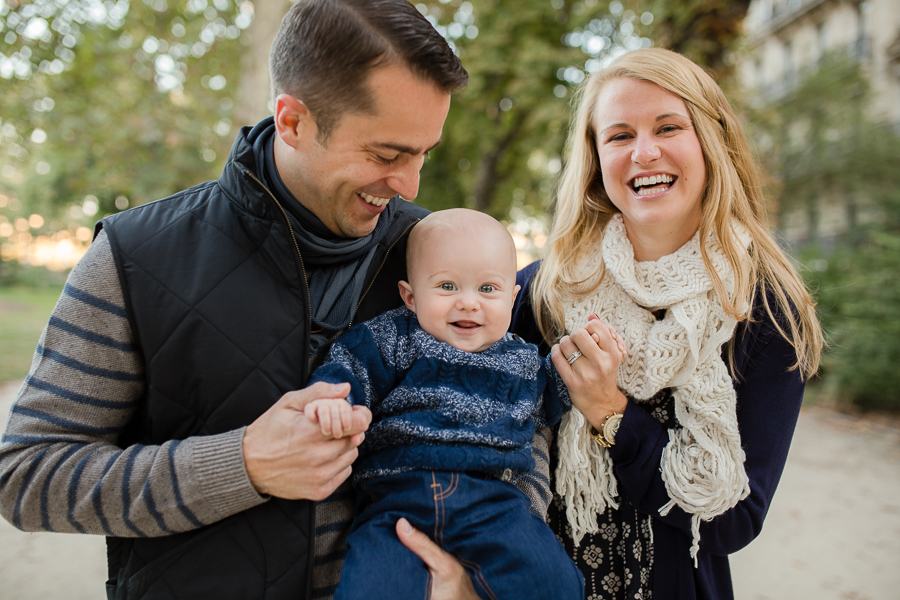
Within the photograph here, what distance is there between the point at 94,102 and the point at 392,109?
25.2ft

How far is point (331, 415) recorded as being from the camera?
133 centimetres

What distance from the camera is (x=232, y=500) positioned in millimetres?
1338

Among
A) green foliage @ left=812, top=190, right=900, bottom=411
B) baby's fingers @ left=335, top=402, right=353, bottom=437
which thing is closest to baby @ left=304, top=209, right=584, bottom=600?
baby's fingers @ left=335, top=402, right=353, bottom=437

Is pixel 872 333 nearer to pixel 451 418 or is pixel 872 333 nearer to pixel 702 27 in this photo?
pixel 702 27

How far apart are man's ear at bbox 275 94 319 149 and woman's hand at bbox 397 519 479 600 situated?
115 cm

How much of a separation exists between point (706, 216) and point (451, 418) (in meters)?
1.13

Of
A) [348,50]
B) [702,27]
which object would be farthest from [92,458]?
[702,27]

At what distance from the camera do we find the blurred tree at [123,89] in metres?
6.46

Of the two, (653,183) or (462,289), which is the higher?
(653,183)

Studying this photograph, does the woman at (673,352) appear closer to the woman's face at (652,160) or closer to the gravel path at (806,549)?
the woman's face at (652,160)

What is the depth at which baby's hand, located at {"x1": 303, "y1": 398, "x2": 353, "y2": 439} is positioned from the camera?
1.32 m

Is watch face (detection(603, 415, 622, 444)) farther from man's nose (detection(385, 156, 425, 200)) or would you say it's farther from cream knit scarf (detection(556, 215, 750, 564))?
man's nose (detection(385, 156, 425, 200))

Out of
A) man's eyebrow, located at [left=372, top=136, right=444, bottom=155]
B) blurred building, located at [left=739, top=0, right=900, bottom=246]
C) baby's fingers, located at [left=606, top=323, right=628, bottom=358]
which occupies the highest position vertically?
blurred building, located at [left=739, top=0, right=900, bottom=246]

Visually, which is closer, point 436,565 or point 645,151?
point 436,565
